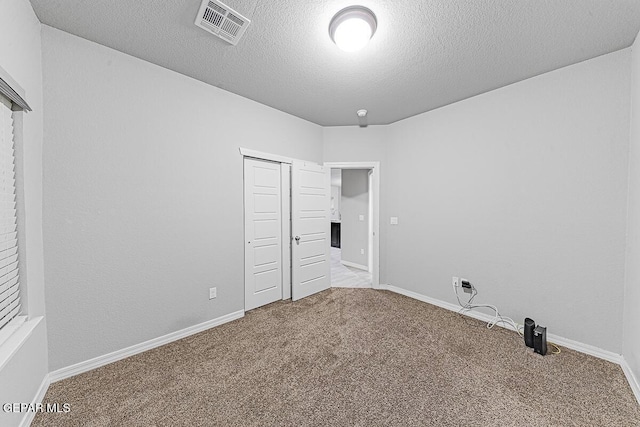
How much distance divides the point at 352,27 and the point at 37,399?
3.24 metres

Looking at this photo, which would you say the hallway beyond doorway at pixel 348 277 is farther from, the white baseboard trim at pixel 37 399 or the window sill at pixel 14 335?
the window sill at pixel 14 335

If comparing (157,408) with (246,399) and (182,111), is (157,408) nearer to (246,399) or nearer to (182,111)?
(246,399)

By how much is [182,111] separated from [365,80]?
1.89 metres

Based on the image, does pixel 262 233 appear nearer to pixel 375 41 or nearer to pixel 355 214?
pixel 375 41

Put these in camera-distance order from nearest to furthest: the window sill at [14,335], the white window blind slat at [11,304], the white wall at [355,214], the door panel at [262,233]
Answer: the window sill at [14,335], the white window blind slat at [11,304], the door panel at [262,233], the white wall at [355,214]

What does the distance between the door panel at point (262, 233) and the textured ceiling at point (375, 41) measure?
1.00 metres

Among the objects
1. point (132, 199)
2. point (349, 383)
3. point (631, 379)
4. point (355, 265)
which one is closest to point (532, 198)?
point (631, 379)

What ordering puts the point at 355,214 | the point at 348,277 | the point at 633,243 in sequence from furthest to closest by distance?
1. the point at 355,214
2. the point at 348,277
3. the point at 633,243

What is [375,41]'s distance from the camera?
77.7 inches

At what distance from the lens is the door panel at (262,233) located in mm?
3102

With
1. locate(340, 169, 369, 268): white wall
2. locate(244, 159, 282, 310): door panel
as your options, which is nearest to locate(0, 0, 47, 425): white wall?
locate(244, 159, 282, 310): door panel

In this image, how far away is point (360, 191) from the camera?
5.18 metres

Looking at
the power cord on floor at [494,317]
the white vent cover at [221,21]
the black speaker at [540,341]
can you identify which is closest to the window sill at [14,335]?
the white vent cover at [221,21]

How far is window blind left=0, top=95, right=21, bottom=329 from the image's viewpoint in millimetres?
1423
